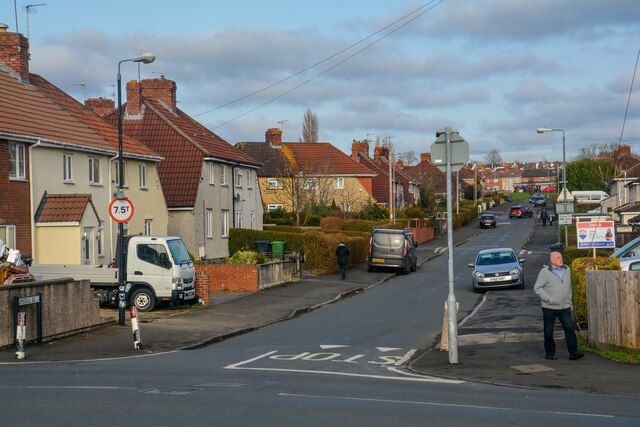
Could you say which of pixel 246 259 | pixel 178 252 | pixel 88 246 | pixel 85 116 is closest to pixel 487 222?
pixel 246 259

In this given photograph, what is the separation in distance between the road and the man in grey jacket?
2.76m

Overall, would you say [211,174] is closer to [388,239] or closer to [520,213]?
[388,239]

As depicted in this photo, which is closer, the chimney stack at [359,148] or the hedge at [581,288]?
the hedge at [581,288]

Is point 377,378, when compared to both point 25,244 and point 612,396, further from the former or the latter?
point 25,244

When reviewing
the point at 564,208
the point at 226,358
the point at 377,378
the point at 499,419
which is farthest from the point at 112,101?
the point at 499,419

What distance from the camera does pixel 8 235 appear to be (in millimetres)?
29953

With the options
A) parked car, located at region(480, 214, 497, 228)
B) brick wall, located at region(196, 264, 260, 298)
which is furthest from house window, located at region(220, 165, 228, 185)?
parked car, located at region(480, 214, 497, 228)

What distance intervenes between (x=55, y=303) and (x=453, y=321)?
10.2 meters

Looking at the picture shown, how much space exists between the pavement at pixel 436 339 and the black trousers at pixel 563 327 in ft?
0.79

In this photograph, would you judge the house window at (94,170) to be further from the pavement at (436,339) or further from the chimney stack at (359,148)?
the chimney stack at (359,148)

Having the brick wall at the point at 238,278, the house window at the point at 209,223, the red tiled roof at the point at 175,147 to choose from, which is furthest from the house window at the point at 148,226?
the brick wall at the point at 238,278

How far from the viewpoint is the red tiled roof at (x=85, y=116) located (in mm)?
38125

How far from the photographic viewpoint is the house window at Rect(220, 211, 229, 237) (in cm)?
5041

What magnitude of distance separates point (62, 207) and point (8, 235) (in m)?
2.56
